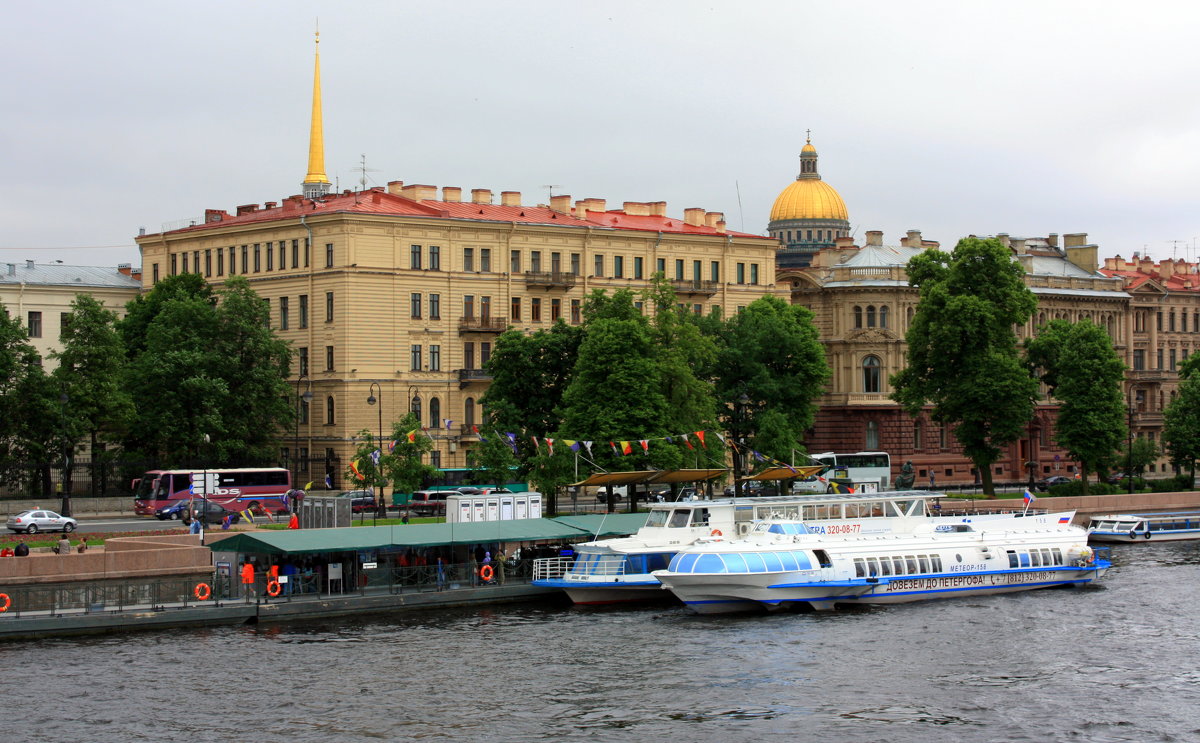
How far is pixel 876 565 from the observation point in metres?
50.7

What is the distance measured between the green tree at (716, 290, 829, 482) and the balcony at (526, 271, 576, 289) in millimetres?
9488

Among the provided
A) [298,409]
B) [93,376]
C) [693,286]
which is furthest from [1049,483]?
[93,376]

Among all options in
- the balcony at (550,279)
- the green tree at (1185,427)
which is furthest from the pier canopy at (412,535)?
the green tree at (1185,427)

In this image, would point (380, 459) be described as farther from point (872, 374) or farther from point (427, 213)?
point (872, 374)

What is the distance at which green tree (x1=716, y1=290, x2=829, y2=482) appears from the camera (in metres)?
80.6

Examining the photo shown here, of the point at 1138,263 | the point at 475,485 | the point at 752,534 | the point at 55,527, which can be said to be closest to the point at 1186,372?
the point at 1138,263

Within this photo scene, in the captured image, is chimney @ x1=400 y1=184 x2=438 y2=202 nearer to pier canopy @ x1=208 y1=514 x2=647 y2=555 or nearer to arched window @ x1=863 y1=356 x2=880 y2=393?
arched window @ x1=863 y1=356 x2=880 y2=393

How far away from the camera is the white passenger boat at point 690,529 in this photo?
166 feet

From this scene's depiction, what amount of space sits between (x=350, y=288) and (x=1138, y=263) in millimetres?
67430

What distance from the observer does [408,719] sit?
3453cm

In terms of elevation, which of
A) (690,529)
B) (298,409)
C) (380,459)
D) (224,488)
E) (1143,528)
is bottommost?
(1143,528)

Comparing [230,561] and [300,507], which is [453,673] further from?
[300,507]

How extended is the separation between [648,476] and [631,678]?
21.9 metres

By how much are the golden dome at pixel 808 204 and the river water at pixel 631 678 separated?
97.8m
